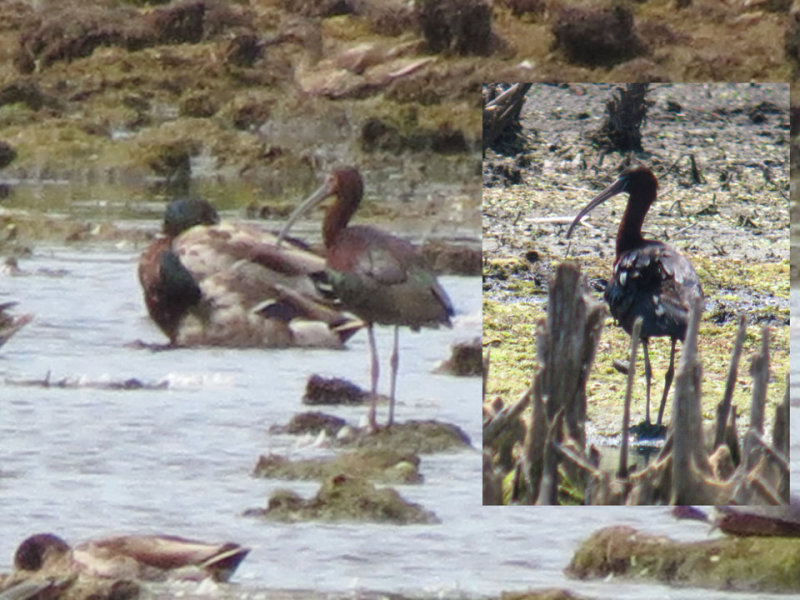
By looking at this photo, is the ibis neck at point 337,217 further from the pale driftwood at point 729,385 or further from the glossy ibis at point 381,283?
the pale driftwood at point 729,385

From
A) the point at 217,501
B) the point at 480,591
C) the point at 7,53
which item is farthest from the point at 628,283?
the point at 7,53

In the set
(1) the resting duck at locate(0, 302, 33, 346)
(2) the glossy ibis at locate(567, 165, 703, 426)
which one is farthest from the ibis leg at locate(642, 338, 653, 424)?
(1) the resting duck at locate(0, 302, 33, 346)

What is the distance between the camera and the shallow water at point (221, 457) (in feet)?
23.1

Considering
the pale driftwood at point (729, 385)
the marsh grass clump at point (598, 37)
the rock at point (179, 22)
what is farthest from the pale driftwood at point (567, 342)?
the rock at point (179, 22)

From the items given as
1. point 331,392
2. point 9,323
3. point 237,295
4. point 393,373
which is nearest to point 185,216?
point 237,295

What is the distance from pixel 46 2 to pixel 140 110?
2.51 ft

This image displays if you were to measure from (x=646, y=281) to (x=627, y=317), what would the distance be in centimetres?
11

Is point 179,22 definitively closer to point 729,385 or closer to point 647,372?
point 647,372

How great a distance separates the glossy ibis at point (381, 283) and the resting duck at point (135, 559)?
0.88 m

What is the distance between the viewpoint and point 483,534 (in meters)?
7.29

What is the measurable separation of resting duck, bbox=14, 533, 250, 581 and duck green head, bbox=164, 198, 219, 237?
1.56 m

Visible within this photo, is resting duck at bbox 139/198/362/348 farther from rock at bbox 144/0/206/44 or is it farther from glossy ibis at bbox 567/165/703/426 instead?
rock at bbox 144/0/206/44

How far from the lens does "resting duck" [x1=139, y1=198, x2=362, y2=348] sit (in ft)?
26.4

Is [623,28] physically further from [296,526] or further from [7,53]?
[296,526]
